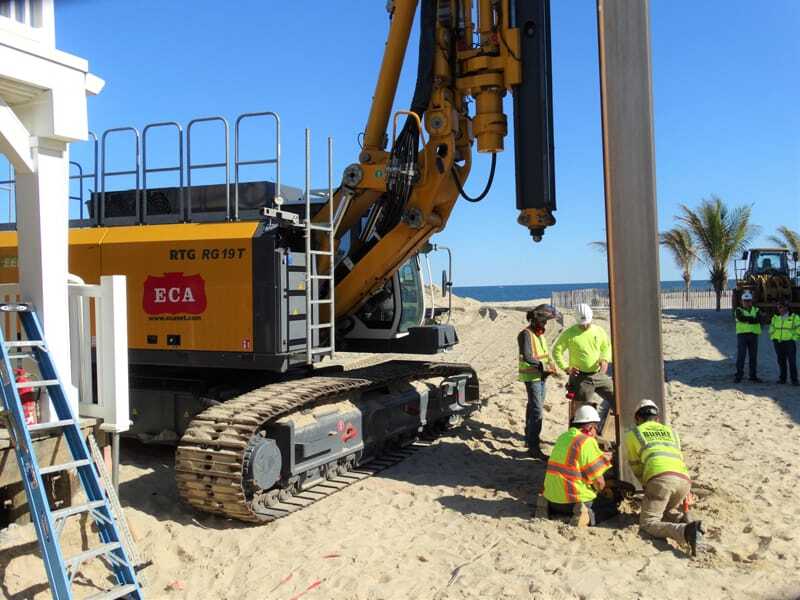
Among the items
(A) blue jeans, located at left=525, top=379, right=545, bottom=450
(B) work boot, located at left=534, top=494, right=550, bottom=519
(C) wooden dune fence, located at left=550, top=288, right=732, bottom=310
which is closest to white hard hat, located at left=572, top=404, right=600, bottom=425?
(B) work boot, located at left=534, top=494, right=550, bottom=519

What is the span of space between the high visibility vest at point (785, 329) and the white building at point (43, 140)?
12609 mm

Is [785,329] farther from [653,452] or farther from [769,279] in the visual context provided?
[769,279]

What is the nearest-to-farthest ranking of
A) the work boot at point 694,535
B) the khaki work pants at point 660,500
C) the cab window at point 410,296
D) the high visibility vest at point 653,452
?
1. the work boot at point 694,535
2. the khaki work pants at point 660,500
3. the high visibility vest at point 653,452
4. the cab window at point 410,296

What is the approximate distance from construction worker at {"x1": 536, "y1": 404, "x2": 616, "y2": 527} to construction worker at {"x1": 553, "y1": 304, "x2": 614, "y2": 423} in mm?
1980

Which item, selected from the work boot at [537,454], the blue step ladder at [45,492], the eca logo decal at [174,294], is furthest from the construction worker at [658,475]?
the eca logo decal at [174,294]

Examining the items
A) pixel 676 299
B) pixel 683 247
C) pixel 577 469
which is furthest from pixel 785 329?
pixel 676 299

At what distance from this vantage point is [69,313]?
19.9ft

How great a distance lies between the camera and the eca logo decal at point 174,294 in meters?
7.71

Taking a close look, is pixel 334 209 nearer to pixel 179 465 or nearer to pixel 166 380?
pixel 166 380

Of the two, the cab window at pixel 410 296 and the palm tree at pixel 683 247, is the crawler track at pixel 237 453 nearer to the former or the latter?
the cab window at pixel 410 296

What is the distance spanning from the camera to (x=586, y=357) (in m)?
8.34

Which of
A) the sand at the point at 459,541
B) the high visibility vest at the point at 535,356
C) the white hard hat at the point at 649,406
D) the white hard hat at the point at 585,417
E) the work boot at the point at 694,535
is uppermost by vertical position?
the high visibility vest at the point at 535,356

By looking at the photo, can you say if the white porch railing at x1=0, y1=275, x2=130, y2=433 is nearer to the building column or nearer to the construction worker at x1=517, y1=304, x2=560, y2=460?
the building column

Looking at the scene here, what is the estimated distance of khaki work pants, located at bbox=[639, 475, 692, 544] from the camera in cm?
594
